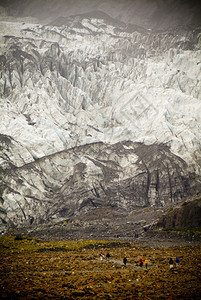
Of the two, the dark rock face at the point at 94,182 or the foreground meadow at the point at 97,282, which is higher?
the dark rock face at the point at 94,182

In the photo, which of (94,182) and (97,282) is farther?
(94,182)

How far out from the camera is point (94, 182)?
161 metres

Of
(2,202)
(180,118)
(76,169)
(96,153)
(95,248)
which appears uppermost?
(180,118)

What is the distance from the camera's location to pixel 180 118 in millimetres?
195625

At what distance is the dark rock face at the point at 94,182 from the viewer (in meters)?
146

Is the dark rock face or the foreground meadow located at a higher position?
the dark rock face

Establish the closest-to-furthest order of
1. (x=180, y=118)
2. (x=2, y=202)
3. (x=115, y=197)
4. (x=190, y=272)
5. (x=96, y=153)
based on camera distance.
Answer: (x=190, y=272), (x=2, y=202), (x=115, y=197), (x=96, y=153), (x=180, y=118)

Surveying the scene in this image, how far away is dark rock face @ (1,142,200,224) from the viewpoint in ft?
480

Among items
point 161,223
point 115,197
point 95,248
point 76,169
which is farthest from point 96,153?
point 95,248

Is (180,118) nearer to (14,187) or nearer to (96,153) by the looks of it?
(96,153)

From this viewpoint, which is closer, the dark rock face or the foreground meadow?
the foreground meadow

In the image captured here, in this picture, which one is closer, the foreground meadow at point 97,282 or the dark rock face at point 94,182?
the foreground meadow at point 97,282

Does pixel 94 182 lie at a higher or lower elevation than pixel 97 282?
higher

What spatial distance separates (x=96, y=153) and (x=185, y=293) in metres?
162
